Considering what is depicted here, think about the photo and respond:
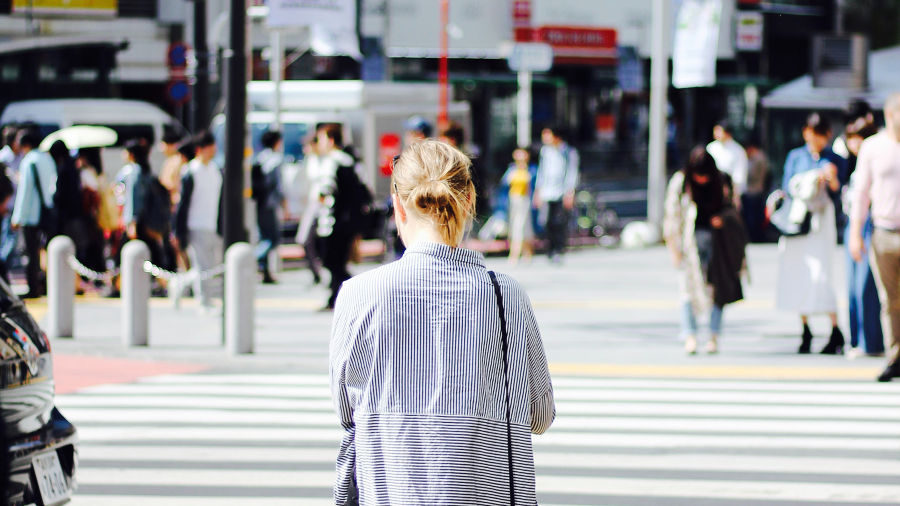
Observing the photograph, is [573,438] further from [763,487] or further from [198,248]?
[198,248]

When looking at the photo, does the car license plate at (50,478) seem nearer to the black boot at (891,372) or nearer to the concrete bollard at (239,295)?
the concrete bollard at (239,295)

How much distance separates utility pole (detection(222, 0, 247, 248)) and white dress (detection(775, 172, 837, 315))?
4091 millimetres

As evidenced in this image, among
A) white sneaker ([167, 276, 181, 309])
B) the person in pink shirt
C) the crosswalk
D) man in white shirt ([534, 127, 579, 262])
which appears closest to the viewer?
the crosswalk

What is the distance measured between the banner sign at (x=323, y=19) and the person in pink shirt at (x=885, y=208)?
8229 millimetres

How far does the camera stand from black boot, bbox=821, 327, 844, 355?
10773mm

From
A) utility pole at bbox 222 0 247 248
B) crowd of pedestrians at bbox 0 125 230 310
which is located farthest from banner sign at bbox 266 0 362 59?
utility pole at bbox 222 0 247 248

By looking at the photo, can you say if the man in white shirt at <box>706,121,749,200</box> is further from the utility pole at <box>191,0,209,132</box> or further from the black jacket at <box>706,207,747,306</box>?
the utility pole at <box>191,0,209,132</box>

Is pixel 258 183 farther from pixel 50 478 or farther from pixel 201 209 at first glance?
pixel 50 478

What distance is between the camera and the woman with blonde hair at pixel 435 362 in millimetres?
3162

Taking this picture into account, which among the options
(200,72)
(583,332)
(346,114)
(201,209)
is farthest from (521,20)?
(583,332)

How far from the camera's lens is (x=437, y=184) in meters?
3.17

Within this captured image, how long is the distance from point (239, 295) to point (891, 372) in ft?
15.0

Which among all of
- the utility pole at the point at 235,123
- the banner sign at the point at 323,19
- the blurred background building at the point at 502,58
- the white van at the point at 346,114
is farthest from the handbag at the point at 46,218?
the white van at the point at 346,114

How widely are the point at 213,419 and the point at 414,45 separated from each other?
26579mm
